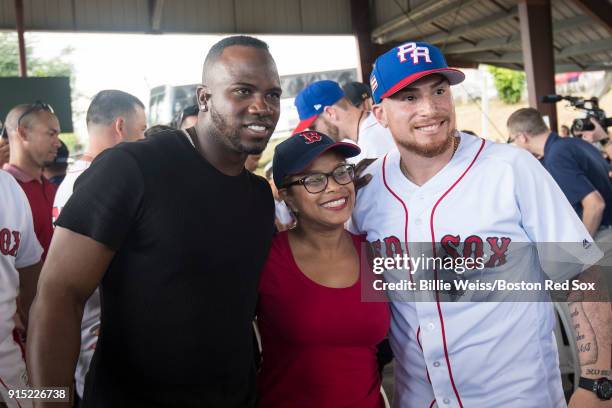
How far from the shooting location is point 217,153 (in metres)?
1.78

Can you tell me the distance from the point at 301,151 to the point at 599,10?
8404 millimetres

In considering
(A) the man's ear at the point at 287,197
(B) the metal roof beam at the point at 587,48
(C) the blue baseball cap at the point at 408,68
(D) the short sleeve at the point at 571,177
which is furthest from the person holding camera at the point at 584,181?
(B) the metal roof beam at the point at 587,48

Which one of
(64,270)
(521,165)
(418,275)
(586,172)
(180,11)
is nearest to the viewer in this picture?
(64,270)

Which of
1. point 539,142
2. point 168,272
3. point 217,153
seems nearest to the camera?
point 168,272

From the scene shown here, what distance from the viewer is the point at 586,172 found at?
168 inches

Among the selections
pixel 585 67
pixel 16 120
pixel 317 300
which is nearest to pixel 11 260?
pixel 16 120

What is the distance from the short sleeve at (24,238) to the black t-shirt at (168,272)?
1522 mm

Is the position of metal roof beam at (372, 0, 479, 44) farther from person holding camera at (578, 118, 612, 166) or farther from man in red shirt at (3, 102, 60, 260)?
man in red shirt at (3, 102, 60, 260)

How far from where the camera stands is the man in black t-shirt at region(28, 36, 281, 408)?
1502 mm

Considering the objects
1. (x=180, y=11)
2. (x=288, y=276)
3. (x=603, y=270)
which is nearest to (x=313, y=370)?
(x=288, y=276)

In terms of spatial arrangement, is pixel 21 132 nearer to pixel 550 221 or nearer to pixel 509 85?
pixel 550 221

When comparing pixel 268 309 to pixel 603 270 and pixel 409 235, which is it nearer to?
pixel 409 235

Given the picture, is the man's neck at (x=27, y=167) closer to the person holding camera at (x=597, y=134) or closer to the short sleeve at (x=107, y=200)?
the short sleeve at (x=107, y=200)

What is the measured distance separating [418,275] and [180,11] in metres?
11.6
